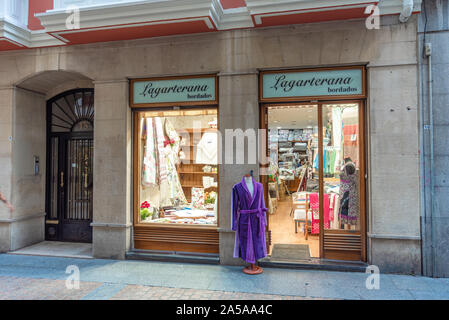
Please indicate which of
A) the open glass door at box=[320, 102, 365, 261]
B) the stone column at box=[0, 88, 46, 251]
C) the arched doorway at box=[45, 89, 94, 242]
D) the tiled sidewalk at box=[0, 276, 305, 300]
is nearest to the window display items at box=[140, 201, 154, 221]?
the arched doorway at box=[45, 89, 94, 242]

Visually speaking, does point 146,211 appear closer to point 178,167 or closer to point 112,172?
point 112,172

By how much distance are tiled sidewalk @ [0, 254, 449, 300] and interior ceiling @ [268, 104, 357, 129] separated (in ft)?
9.11

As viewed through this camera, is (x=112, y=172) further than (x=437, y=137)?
Yes

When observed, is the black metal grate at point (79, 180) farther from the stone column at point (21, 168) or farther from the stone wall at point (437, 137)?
the stone wall at point (437, 137)

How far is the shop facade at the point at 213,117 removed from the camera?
527 cm

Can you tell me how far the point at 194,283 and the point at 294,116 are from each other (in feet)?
14.3

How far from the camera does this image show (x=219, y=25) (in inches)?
229

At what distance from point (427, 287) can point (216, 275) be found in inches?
125

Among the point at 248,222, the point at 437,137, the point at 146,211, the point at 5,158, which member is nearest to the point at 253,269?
the point at 248,222

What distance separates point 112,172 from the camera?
623 centimetres

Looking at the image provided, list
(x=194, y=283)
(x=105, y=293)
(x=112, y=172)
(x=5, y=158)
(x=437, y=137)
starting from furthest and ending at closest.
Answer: (x=5, y=158) < (x=112, y=172) < (x=437, y=137) < (x=194, y=283) < (x=105, y=293)

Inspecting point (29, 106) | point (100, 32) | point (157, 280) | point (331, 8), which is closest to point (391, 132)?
point (331, 8)

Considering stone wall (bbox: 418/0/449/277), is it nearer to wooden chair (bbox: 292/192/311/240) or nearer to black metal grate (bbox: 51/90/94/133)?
wooden chair (bbox: 292/192/311/240)

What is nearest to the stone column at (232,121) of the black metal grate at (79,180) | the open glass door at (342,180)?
the open glass door at (342,180)
